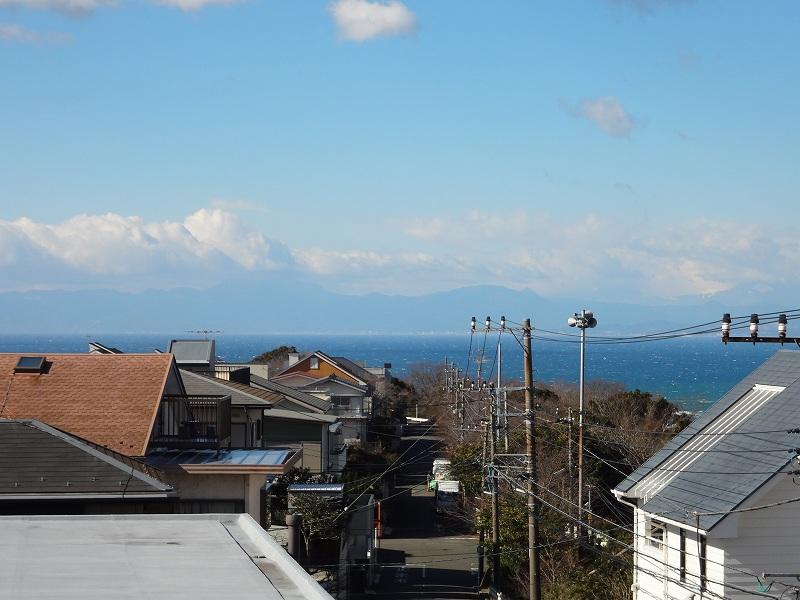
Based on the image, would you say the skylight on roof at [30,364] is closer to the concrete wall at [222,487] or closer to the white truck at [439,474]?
the concrete wall at [222,487]

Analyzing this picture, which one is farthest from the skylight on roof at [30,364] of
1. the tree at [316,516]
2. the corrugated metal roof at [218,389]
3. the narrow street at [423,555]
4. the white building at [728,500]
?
the white building at [728,500]

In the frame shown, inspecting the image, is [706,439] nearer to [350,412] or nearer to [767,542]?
[767,542]

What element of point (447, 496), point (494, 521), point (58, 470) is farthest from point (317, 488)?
point (447, 496)

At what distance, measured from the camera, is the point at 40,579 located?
9.02 meters

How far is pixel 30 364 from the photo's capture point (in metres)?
22.2

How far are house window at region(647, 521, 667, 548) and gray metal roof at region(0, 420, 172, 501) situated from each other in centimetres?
1092

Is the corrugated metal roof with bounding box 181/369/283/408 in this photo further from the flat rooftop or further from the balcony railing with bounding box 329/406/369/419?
the balcony railing with bounding box 329/406/369/419

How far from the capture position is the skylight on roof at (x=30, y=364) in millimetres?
22094

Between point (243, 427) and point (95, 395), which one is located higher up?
point (95, 395)

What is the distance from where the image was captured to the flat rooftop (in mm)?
8508

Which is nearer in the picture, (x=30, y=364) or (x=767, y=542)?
(x=767, y=542)

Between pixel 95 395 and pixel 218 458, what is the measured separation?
2.93 m

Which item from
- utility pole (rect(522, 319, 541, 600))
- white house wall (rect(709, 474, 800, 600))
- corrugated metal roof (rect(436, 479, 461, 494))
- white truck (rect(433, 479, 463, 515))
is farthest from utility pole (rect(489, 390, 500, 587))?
corrugated metal roof (rect(436, 479, 461, 494))

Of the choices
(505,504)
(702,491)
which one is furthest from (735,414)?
(505,504)
